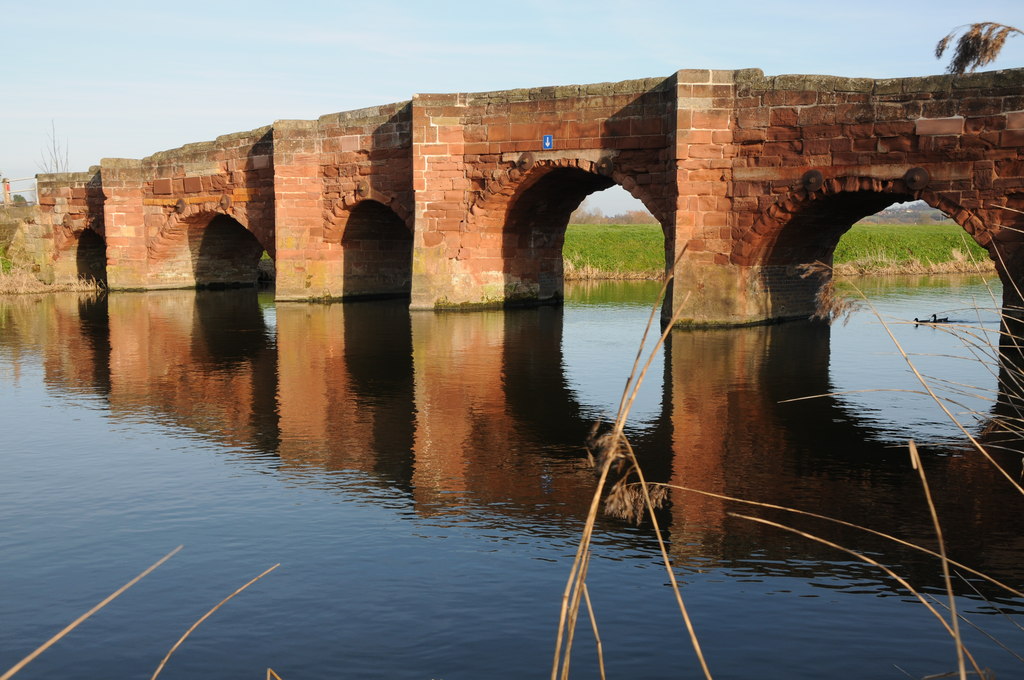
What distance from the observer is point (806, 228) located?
16.4 meters

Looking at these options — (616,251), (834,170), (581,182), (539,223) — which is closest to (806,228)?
(834,170)

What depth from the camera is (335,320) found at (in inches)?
738

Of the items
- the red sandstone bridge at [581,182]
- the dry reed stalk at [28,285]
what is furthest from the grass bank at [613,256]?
the dry reed stalk at [28,285]

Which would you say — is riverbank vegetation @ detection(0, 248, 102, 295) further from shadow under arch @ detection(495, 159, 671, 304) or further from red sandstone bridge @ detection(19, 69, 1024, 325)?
shadow under arch @ detection(495, 159, 671, 304)

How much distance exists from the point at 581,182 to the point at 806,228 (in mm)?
4947

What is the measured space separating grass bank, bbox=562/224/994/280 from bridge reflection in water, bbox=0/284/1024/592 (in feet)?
56.7

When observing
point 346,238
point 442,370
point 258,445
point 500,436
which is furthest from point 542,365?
point 346,238

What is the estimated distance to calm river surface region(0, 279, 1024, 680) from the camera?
164 inches

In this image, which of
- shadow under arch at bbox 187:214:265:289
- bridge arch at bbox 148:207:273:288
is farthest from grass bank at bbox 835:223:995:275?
bridge arch at bbox 148:207:273:288

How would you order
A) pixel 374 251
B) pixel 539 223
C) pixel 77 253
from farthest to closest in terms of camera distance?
pixel 77 253, pixel 374 251, pixel 539 223

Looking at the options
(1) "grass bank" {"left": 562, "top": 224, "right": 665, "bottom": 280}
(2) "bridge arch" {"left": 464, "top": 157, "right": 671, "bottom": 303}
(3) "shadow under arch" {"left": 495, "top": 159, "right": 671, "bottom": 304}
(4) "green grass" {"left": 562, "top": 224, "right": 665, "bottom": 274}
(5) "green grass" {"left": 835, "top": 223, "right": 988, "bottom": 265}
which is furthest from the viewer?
(5) "green grass" {"left": 835, "top": 223, "right": 988, "bottom": 265}

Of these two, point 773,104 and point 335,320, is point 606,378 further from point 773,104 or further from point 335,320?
point 335,320

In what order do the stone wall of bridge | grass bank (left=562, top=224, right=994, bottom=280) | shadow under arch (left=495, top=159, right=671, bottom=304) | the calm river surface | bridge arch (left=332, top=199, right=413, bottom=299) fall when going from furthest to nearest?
grass bank (left=562, top=224, right=994, bottom=280) < bridge arch (left=332, top=199, right=413, bottom=299) < shadow under arch (left=495, top=159, right=671, bottom=304) < the stone wall of bridge < the calm river surface

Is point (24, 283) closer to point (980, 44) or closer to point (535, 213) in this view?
point (535, 213)
